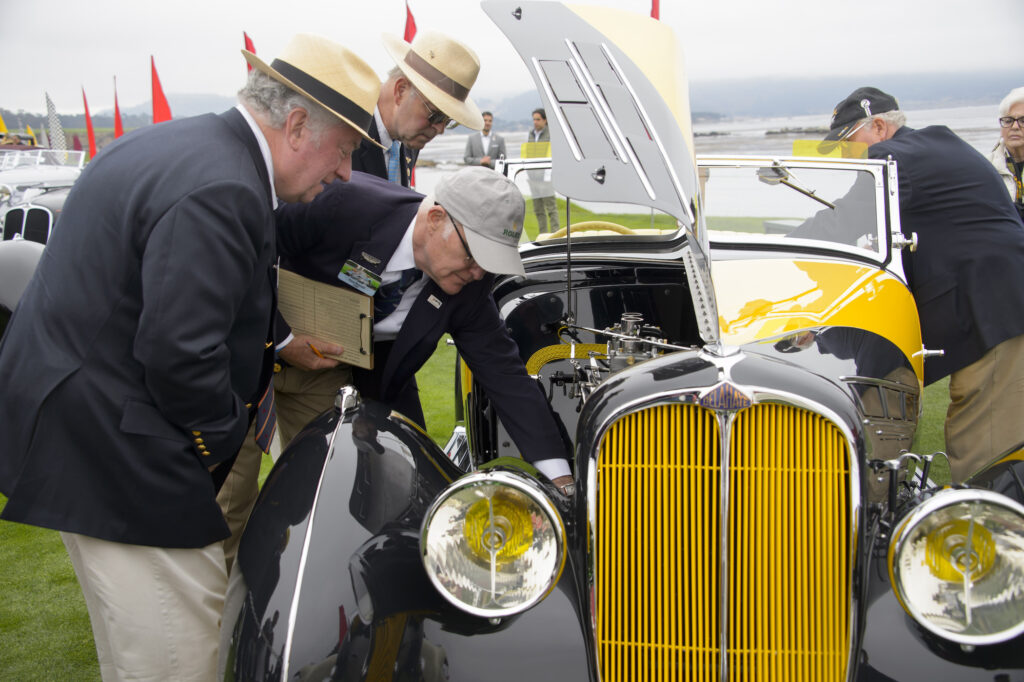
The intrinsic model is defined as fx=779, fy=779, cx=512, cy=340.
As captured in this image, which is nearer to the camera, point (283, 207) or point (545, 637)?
point (545, 637)

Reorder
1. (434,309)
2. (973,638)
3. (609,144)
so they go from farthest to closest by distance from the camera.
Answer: (434,309) → (609,144) → (973,638)

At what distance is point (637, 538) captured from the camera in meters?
1.93

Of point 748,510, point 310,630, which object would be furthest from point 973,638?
point 310,630

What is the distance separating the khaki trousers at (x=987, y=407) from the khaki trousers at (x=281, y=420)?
306 cm

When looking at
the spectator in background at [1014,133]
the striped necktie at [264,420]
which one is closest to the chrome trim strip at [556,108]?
the striped necktie at [264,420]

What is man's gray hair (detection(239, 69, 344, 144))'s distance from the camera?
6.40 feet

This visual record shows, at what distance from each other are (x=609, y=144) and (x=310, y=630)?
4.85ft

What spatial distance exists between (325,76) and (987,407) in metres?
3.58

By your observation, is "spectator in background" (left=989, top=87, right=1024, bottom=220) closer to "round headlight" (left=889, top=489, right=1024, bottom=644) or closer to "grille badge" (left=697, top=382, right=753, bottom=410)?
"round headlight" (left=889, top=489, right=1024, bottom=644)

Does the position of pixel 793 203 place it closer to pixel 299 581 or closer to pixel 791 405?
pixel 791 405

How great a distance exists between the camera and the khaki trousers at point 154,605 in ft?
6.27

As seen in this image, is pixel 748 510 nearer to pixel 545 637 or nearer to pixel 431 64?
pixel 545 637

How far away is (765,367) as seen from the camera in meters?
1.88

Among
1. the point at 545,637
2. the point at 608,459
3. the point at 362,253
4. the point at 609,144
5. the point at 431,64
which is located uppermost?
the point at 431,64
